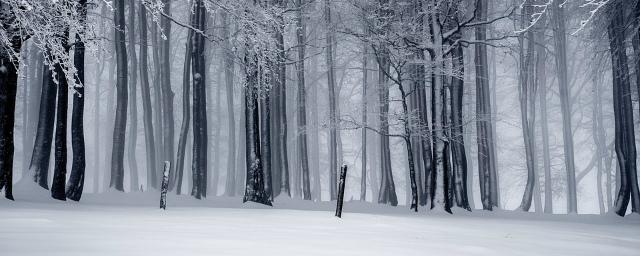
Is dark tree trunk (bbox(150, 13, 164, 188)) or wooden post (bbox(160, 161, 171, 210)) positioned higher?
dark tree trunk (bbox(150, 13, 164, 188))

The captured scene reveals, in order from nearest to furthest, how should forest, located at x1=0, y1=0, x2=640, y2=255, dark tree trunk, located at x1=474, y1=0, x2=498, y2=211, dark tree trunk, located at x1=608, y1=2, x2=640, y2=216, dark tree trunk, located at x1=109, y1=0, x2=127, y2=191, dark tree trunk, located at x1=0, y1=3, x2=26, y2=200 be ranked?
1. forest, located at x1=0, y1=0, x2=640, y2=255
2. dark tree trunk, located at x1=0, y1=3, x2=26, y2=200
3. dark tree trunk, located at x1=608, y1=2, x2=640, y2=216
4. dark tree trunk, located at x1=109, y1=0, x2=127, y2=191
5. dark tree trunk, located at x1=474, y1=0, x2=498, y2=211

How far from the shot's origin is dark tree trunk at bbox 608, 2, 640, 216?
19.9m

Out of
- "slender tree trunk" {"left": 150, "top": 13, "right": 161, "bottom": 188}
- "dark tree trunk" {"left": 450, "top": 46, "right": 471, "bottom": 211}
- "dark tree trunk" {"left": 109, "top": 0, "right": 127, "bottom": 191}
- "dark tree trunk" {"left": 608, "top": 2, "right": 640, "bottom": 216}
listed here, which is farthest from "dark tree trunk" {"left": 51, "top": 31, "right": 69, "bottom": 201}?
"dark tree trunk" {"left": 608, "top": 2, "right": 640, "bottom": 216}

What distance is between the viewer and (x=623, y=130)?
2077cm

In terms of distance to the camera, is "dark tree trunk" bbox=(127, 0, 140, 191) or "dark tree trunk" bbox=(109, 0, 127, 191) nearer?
"dark tree trunk" bbox=(109, 0, 127, 191)

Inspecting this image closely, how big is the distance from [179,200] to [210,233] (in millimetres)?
14196

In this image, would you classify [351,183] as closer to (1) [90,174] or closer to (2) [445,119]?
(1) [90,174]

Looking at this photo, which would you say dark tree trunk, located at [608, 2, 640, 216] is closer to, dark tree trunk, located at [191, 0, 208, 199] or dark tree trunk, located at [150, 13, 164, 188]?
dark tree trunk, located at [191, 0, 208, 199]

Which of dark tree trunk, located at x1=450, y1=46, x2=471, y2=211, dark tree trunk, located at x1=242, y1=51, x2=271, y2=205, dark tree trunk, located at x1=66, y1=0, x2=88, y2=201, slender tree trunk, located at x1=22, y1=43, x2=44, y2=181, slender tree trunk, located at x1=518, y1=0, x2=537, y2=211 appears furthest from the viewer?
Result: slender tree trunk, located at x1=22, y1=43, x2=44, y2=181

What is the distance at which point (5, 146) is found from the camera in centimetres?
1234

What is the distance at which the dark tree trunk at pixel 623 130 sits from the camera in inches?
783

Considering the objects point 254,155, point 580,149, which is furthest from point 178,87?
point 580,149

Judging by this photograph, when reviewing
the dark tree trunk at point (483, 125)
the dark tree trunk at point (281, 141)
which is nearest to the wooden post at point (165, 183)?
the dark tree trunk at point (281, 141)

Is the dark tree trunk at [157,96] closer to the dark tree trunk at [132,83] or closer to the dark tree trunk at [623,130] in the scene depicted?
the dark tree trunk at [132,83]
